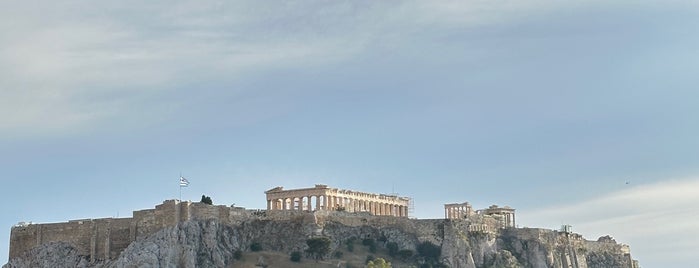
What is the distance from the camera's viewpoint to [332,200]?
128 meters

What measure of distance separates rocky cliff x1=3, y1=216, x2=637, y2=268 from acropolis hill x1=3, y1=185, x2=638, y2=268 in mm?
103

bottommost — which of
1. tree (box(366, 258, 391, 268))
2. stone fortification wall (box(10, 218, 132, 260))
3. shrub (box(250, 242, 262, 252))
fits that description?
tree (box(366, 258, 391, 268))

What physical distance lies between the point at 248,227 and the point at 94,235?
1528 cm

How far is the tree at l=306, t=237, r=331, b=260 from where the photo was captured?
117875 millimetres

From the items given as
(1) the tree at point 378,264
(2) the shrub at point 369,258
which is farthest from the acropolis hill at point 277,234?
(1) the tree at point 378,264

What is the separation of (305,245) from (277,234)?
3.30m

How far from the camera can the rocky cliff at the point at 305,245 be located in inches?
4414

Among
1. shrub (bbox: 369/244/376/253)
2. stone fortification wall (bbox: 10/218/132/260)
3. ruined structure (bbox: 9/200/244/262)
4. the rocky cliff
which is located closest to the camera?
the rocky cliff

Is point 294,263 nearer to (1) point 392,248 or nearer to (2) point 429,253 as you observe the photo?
(1) point 392,248

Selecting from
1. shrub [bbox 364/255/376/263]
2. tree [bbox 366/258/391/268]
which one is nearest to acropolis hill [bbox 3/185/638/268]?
shrub [bbox 364/255/376/263]

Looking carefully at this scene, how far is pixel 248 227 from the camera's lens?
391 ft

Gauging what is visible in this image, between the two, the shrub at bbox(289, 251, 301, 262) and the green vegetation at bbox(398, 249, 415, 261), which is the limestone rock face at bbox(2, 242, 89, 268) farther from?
the green vegetation at bbox(398, 249, 415, 261)

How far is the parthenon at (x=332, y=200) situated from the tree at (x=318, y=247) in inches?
361

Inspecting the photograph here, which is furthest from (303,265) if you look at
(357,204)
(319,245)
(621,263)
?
(621,263)
